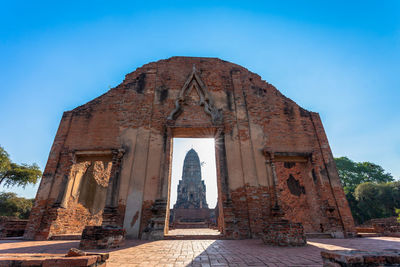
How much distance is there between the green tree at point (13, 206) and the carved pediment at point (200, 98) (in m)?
23.0

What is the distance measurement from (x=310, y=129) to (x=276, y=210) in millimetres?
4506

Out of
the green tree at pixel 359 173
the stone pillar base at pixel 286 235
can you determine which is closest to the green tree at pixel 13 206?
the stone pillar base at pixel 286 235

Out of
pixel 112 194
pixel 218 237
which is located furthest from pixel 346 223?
pixel 112 194

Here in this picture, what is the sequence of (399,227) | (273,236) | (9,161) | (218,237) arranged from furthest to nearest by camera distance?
(9,161) → (399,227) → (218,237) → (273,236)

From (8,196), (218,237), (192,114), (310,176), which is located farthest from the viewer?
(8,196)

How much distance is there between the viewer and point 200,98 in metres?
9.94

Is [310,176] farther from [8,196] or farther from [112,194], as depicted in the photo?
[8,196]

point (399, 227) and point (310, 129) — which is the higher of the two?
point (310, 129)

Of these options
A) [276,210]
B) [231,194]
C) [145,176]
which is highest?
[145,176]

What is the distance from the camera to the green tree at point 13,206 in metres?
21.0

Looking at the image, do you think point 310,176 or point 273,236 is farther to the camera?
point 310,176

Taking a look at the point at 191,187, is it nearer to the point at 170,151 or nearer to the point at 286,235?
the point at 170,151

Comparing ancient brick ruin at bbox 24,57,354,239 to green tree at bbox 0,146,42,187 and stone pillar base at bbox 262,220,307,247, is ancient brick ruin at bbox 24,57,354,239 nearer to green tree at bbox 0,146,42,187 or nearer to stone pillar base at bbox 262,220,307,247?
stone pillar base at bbox 262,220,307,247

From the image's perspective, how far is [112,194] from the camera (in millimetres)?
7762
